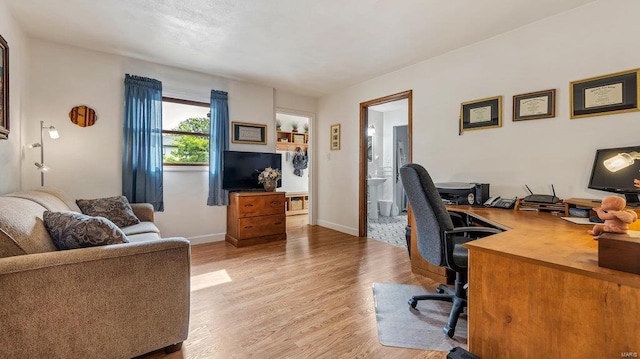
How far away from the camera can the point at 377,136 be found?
20.5 ft

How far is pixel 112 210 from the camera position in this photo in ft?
8.97

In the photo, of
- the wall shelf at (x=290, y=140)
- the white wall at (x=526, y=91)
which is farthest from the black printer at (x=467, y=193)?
the wall shelf at (x=290, y=140)

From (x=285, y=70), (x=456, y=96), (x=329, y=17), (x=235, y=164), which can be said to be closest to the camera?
(x=329, y=17)

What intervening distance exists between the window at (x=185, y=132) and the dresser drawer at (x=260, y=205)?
0.86m

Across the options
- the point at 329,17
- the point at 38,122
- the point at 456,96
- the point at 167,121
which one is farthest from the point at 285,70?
the point at 38,122

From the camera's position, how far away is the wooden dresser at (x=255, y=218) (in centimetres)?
379

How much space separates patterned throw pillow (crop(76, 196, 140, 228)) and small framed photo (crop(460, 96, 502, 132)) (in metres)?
3.65

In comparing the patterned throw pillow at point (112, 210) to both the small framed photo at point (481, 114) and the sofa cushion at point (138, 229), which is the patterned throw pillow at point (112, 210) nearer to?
the sofa cushion at point (138, 229)

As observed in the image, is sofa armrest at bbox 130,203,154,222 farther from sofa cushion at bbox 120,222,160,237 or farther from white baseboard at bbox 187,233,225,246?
white baseboard at bbox 187,233,225,246

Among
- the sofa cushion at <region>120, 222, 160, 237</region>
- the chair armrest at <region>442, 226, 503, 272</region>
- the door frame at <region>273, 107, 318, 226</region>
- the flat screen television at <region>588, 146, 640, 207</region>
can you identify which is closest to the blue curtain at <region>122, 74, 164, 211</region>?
the sofa cushion at <region>120, 222, 160, 237</region>

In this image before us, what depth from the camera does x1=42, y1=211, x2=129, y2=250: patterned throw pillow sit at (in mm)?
1438

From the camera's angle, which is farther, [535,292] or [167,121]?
[167,121]

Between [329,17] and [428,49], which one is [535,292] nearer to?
[329,17]

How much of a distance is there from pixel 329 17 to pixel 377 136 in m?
4.03
